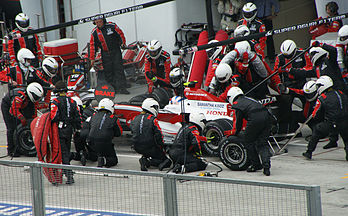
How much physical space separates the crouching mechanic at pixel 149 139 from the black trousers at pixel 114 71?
1961 mm

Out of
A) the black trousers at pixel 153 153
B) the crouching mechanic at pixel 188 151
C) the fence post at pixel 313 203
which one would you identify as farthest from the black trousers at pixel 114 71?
the fence post at pixel 313 203

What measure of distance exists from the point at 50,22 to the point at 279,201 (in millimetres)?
11455

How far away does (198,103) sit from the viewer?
12.9 meters

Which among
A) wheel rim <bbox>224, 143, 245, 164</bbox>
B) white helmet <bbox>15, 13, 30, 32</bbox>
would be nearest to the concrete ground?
wheel rim <bbox>224, 143, 245, 164</bbox>

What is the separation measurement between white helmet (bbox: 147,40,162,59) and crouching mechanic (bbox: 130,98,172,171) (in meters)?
2.54

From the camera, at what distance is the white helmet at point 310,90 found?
12570mm

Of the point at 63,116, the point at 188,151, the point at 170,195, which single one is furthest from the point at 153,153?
the point at 170,195

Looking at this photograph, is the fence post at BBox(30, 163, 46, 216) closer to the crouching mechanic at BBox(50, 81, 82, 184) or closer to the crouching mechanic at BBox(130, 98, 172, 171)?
the crouching mechanic at BBox(50, 81, 82, 184)

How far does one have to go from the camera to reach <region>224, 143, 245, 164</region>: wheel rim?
1120 centimetres

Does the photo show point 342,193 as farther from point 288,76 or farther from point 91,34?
point 91,34

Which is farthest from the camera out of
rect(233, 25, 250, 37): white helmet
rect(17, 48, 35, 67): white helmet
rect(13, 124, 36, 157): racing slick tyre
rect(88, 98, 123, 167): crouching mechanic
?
rect(17, 48, 35, 67): white helmet

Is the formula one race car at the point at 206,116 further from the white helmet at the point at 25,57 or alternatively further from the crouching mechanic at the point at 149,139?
the white helmet at the point at 25,57

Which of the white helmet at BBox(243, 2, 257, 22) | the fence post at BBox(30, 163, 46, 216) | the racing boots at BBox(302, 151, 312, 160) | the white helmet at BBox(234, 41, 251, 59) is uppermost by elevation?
the white helmet at BBox(243, 2, 257, 22)

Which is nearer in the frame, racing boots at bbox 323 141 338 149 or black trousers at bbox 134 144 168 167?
black trousers at bbox 134 144 168 167
